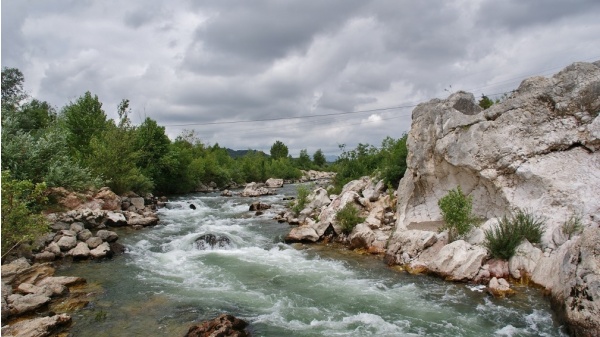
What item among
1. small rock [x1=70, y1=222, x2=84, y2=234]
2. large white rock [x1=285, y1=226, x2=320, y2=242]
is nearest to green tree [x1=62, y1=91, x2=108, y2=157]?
small rock [x1=70, y1=222, x2=84, y2=234]

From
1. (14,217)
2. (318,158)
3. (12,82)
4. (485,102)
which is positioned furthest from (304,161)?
(14,217)

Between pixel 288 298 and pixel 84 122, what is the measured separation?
118ft

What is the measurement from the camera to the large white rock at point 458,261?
47.6ft

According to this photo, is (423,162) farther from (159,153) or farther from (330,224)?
(159,153)

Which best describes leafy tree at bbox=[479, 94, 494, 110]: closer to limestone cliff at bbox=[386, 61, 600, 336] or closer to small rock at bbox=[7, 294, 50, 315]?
limestone cliff at bbox=[386, 61, 600, 336]

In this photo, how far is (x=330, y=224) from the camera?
22.6 m

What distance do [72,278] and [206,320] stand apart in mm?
6252

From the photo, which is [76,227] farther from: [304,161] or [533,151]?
[304,161]

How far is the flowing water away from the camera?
1095 cm

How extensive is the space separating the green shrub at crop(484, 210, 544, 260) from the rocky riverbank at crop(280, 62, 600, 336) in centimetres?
27

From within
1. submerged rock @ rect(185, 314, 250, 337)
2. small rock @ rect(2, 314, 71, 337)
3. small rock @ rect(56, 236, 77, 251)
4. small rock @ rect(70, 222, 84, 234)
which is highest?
small rock @ rect(70, 222, 84, 234)

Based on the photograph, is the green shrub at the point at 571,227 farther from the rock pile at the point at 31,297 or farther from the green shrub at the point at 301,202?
the green shrub at the point at 301,202

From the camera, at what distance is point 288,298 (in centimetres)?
1343

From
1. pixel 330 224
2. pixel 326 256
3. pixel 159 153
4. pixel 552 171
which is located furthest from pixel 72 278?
pixel 159 153
